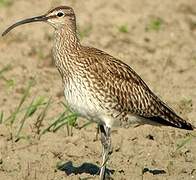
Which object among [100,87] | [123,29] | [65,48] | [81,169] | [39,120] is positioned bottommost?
[81,169]

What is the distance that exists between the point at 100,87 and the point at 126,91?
1.60 feet

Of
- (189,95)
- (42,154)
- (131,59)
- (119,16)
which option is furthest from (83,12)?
(42,154)

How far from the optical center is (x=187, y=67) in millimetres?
14750

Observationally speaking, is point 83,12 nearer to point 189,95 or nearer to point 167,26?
point 167,26

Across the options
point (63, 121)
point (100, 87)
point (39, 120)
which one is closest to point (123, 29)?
point (63, 121)

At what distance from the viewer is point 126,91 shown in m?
10.7

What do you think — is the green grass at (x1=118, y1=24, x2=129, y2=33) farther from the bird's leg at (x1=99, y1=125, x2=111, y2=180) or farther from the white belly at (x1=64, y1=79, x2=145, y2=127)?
the white belly at (x1=64, y1=79, x2=145, y2=127)

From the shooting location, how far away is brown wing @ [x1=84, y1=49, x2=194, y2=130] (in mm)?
10461

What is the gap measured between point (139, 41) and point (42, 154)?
505 centimetres

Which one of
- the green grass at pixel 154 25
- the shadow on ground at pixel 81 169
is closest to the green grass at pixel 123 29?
the green grass at pixel 154 25

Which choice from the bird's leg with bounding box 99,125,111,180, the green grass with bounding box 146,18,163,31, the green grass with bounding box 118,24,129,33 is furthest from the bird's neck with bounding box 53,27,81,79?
the green grass with bounding box 146,18,163,31

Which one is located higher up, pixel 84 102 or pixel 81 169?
pixel 84 102

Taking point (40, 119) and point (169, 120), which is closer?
point (169, 120)

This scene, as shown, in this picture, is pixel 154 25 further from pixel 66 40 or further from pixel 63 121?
pixel 66 40
